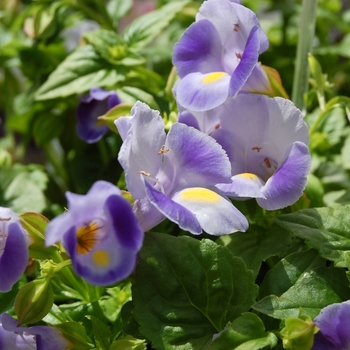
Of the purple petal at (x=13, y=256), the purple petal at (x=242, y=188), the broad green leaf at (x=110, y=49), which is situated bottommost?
the broad green leaf at (x=110, y=49)

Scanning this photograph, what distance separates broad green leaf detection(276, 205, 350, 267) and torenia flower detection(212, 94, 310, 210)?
23 millimetres

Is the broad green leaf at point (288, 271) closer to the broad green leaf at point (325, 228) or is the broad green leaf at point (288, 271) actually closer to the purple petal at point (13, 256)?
the broad green leaf at point (325, 228)

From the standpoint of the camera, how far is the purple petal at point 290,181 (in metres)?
0.46

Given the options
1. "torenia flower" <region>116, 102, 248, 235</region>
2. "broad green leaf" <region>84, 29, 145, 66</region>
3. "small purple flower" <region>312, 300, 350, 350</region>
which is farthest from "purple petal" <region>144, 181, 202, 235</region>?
"broad green leaf" <region>84, 29, 145, 66</region>

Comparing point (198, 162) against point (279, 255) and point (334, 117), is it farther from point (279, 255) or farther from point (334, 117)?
point (334, 117)

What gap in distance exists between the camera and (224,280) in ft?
1.49

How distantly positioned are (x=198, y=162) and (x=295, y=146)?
0.26 feet

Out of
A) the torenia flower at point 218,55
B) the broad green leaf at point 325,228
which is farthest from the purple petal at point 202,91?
the broad green leaf at point 325,228

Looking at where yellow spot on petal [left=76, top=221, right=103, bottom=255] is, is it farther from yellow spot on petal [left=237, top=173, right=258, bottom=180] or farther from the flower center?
yellow spot on petal [left=237, top=173, right=258, bottom=180]

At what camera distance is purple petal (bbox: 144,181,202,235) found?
1.32 feet

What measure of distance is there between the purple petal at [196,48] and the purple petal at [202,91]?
19mm

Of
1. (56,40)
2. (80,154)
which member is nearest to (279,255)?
(80,154)

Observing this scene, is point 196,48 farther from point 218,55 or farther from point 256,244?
point 256,244

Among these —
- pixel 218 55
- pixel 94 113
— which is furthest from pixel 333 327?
pixel 94 113
